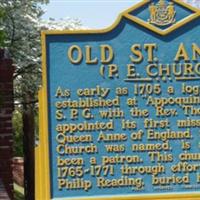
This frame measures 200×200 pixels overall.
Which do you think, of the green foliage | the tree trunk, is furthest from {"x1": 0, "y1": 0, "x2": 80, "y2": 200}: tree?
the green foliage

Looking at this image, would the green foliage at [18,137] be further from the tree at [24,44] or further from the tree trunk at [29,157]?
the tree trunk at [29,157]

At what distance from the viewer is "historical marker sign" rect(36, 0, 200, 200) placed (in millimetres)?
8172

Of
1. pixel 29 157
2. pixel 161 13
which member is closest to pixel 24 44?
pixel 29 157

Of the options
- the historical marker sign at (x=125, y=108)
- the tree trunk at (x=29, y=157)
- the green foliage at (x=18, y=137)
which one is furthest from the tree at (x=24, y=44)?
the historical marker sign at (x=125, y=108)

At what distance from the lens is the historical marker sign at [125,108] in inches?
322

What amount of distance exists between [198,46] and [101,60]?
1215 millimetres

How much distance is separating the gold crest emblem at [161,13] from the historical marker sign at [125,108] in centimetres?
1

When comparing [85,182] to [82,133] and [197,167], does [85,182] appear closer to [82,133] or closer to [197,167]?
[82,133]

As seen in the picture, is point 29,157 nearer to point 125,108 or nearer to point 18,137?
point 125,108

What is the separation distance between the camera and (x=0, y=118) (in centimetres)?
1049

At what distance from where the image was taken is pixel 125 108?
8.25 m

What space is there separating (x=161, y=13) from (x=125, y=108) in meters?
1.25

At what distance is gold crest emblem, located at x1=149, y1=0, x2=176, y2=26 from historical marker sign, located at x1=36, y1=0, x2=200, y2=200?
Result: 0.01 m

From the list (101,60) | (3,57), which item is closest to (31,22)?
(3,57)
